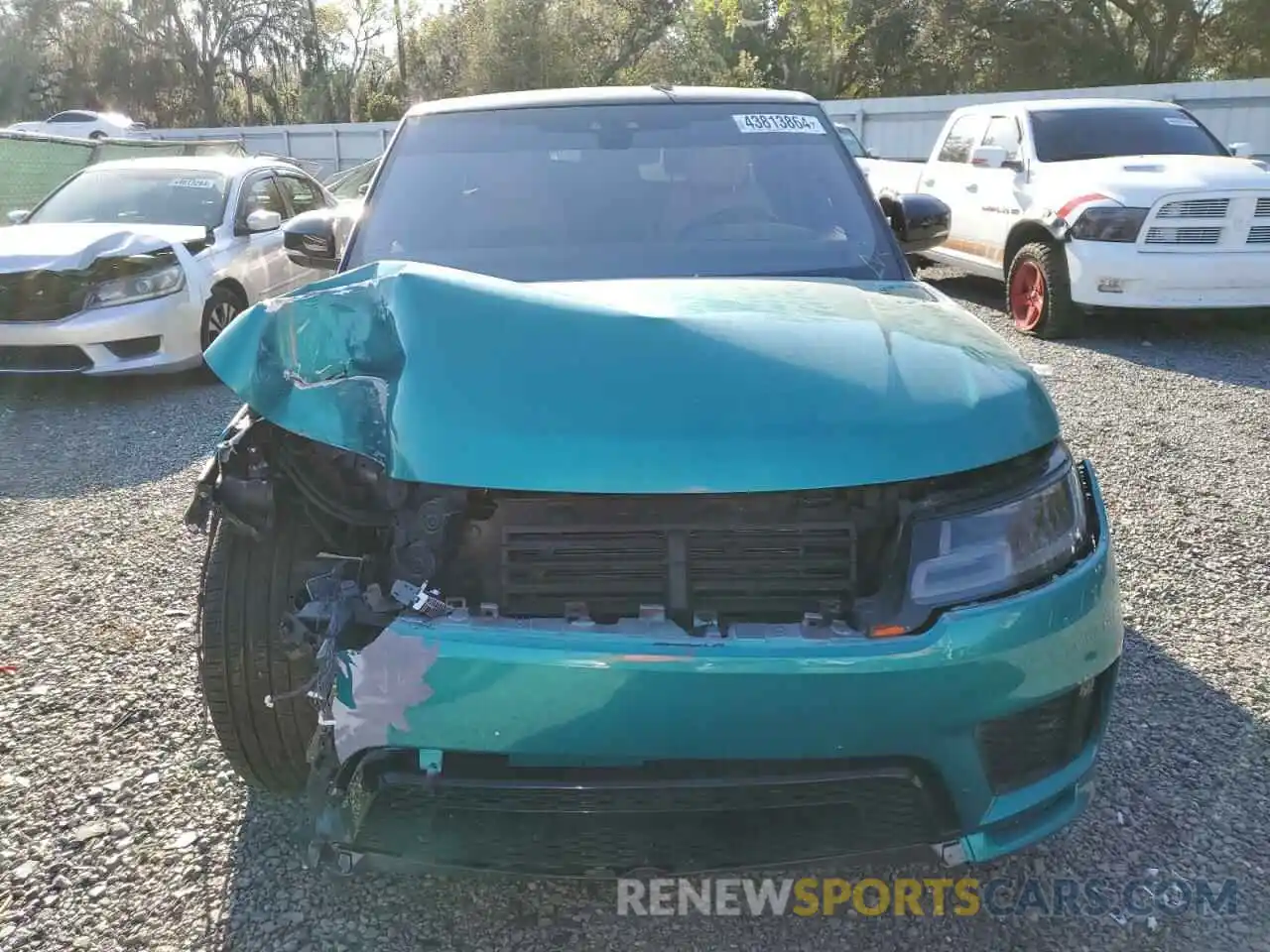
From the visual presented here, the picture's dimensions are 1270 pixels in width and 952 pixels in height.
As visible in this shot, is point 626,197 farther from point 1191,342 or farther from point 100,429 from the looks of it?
point 1191,342

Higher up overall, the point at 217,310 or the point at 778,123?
the point at 778,123

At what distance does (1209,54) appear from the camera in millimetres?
25062

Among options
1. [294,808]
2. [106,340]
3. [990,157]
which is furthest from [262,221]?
[294,808]


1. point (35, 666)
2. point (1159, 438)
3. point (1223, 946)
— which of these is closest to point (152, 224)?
point (35, 666)

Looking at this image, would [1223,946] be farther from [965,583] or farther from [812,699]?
[812,699]

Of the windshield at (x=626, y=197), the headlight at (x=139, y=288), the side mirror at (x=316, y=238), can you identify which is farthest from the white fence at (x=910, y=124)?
the side mirror at (x=316, y=238)

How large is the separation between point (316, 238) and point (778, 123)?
1658mm

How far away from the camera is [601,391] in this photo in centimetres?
192

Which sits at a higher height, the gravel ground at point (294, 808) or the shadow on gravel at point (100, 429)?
the gravel ground at point (294, 808)

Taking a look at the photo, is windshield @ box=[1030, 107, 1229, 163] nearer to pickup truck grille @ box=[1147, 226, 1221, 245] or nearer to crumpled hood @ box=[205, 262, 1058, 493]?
pickup truck grille @ box=[1147, 226, 1221, 245]

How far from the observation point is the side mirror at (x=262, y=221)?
7137 mm

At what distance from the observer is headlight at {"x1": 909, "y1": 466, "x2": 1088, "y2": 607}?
6.17 ft

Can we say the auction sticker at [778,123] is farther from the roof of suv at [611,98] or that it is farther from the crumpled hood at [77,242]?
the crumpled hood at [77,242]

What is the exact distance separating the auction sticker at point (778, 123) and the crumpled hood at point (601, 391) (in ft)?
4.69
